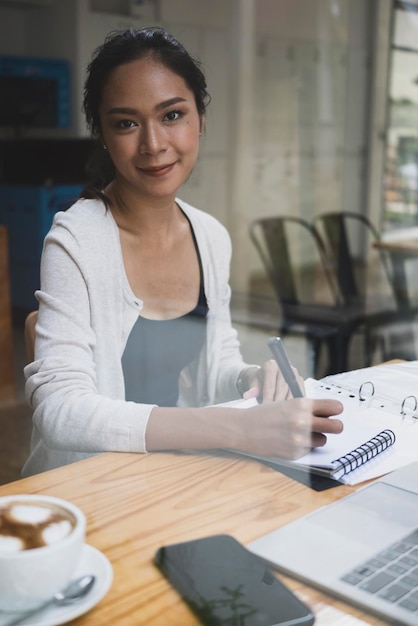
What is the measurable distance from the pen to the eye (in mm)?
289

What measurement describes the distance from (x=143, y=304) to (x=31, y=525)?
44 centimetres

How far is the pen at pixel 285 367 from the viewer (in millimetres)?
833

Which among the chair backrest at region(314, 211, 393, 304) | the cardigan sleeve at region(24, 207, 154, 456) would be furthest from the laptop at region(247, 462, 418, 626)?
the chair backrest at region(314, 211, 393, 304)

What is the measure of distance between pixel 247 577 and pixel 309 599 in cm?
5

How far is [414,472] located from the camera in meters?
0.71

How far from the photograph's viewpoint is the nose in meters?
0.72

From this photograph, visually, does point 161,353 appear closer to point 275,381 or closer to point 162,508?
point 275,381

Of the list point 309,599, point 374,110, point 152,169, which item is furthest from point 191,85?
point 374,110

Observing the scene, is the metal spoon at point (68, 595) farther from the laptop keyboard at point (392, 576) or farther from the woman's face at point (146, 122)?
the woman's face at point (146, 122)

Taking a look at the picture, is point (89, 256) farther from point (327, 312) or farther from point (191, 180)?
point (327, 312)

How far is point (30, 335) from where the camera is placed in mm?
848

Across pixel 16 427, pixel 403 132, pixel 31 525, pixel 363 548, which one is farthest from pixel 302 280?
pixel 31 525

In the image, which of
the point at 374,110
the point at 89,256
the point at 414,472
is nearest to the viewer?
the point at 414,472

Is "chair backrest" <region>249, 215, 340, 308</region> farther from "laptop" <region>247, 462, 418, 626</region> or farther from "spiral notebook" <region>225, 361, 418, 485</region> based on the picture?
"laptop" <region>247, 462, 418, 626</region>
